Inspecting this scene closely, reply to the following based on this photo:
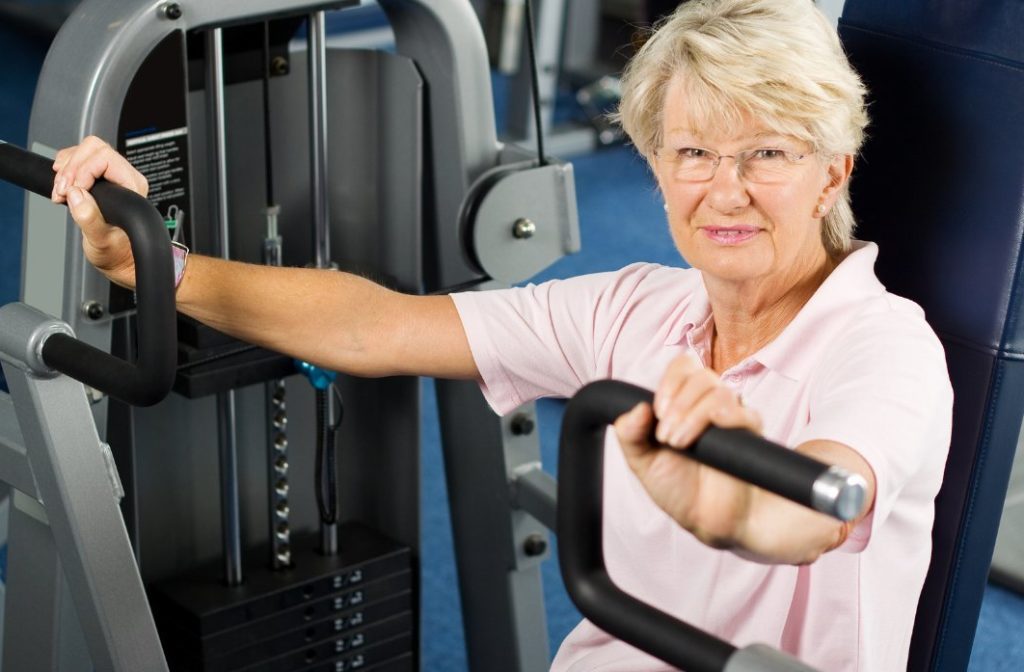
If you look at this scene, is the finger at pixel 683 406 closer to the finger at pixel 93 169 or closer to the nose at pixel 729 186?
the nose at pixel 729 186

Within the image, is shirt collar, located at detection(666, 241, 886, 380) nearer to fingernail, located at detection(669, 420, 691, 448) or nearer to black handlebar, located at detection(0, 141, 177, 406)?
fingernail, located at detection(669, 420, 691, 448)

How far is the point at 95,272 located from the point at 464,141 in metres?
0.62

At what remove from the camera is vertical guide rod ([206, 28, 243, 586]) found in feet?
6.73

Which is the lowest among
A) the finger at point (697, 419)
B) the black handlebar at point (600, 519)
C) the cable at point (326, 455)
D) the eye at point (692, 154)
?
the cable at point (326, 455)

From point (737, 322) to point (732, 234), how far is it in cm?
15

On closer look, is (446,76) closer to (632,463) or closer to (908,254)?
(908,254)

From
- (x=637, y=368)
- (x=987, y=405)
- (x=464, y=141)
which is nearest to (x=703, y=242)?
(x=637, y=368)

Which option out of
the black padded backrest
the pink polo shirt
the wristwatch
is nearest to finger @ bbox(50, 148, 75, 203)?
the wristwatch

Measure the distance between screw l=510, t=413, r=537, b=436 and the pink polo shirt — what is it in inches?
14.1

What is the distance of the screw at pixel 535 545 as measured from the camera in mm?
2422

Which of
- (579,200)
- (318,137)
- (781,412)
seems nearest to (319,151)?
(318,137)

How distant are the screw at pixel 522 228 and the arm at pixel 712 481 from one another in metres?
0.96

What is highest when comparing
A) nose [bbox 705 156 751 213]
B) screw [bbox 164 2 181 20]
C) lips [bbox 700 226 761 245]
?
screw [bbox 164 2 181 20]

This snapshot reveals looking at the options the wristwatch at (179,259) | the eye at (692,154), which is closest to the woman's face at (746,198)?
the eye at (692,154)
